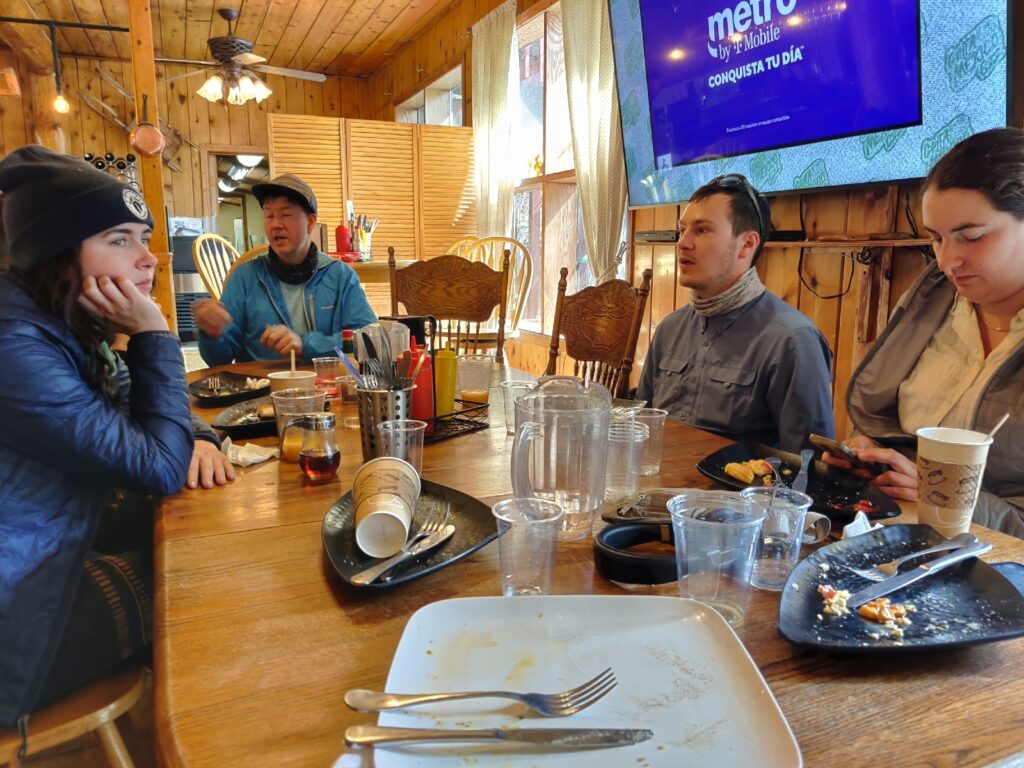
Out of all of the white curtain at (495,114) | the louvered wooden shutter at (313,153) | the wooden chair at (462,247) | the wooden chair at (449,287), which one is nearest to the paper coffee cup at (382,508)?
the wooden chair at (449,287)

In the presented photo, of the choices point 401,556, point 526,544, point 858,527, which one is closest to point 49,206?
point 401,556

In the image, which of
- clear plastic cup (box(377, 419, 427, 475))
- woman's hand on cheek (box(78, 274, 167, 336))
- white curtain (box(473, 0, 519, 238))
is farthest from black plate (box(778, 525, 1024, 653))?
white curtain (box(473, 0, 519, 238))

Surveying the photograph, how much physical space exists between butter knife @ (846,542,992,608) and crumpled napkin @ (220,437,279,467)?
0.99 metres

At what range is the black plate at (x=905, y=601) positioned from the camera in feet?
2.15

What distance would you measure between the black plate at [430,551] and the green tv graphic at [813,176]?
1890 mm

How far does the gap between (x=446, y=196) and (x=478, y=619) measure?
540 cm

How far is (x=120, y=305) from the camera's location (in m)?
1.23

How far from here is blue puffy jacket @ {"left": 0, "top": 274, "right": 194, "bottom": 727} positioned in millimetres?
1018

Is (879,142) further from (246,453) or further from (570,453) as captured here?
(246,453)

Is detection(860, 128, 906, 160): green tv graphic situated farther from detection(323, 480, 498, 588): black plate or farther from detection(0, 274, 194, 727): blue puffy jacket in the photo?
detection(0, 274, 194, 727): blue puffy jacket

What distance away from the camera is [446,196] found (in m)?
5.77

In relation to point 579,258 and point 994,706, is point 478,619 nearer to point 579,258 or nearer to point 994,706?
point 994,706

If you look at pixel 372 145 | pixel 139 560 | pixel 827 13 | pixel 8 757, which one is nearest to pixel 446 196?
pixel 372 145

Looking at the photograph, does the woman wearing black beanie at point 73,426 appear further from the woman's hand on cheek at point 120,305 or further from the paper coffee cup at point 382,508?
the paper coffee cup at point 382,508
